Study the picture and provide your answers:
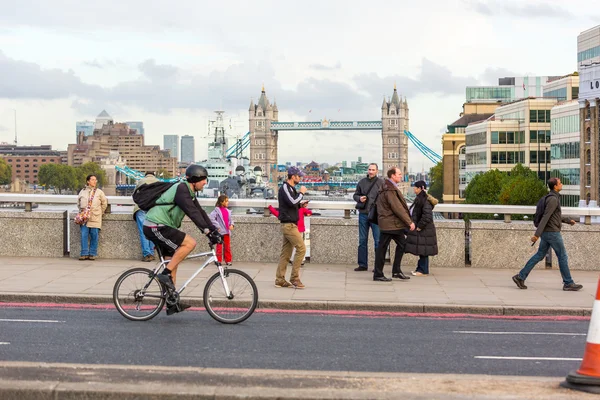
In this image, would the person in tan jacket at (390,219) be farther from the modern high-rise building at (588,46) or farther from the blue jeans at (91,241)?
the modern high-rise building at (588,46)

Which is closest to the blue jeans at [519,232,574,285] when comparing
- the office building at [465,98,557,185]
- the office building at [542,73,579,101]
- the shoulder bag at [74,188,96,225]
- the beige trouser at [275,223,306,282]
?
the beige trouser at [275,223,306,282]

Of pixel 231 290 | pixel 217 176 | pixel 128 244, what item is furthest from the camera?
pixel 217 176

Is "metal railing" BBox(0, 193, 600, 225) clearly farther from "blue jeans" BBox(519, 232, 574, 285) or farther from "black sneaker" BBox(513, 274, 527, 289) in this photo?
"black sneaker" BBox(513, 274, 527, 289)

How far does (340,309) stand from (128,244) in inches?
244

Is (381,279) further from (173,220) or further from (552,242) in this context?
(173,220)

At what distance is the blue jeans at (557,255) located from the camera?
14.0 m

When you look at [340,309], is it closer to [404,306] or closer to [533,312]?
[404,306]

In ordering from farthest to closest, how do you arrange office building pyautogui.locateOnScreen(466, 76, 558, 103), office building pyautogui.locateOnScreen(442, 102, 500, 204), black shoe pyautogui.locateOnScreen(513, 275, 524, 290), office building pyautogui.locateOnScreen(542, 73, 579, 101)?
office building pyautogui.locateOnScreen(466, 76, 558, 103)
office building pyautogui.locateOnScreen(442, 102, 500, 204)
office building pyautogui.locateOnScreen(542, 73, 579, 101)
black shoe pyautogui.locateOnScreen(513, 275, 524, 290)

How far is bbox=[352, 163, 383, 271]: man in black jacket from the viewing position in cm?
1622

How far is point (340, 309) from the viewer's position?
1223cm

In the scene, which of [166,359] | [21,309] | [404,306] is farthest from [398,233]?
[166,359]

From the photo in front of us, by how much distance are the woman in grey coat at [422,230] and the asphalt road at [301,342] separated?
3.96 m

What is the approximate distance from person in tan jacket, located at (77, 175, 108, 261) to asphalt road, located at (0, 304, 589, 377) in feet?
16.1

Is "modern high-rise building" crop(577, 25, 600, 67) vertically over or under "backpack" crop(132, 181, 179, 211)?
over
